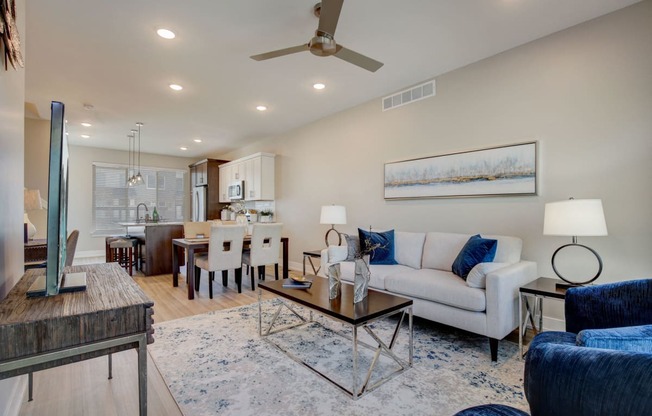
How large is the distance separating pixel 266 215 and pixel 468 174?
4523mm

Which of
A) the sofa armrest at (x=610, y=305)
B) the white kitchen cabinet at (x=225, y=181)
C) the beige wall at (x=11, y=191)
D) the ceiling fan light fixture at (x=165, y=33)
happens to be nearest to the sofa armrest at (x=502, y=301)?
the sofa armrest at (x=610, y=305)

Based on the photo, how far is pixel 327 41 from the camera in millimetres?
2359

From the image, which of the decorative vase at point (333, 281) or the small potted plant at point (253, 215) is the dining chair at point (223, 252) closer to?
the decorative vase at point (333, 281)

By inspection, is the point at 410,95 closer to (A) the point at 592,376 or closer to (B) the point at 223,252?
(B) the point at 223,252

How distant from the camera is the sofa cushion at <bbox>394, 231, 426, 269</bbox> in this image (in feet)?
11.6

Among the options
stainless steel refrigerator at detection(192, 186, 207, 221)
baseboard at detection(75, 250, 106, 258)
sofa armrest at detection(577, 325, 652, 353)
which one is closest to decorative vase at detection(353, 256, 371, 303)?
sofa armrest at detection(577, 325, 652, 353)

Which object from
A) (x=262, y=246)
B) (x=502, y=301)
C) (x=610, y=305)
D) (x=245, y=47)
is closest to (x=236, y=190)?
(x=262, y=246)

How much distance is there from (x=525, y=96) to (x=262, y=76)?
9.36 ft

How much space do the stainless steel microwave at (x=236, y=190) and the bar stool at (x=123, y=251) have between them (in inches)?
86.9

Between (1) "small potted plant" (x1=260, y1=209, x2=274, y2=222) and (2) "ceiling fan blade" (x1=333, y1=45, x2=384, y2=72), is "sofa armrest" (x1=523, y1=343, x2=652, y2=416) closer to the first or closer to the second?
(2) "ceiling fan blade" (x1=333, y1=45, x2=384, y2=72)

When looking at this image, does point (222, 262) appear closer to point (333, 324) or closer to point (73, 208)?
point (333, 324)

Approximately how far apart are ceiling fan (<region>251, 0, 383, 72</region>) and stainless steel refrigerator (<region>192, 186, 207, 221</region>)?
6.36 metres

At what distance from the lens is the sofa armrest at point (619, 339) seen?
96 cm

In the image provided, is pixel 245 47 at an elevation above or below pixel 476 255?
above
